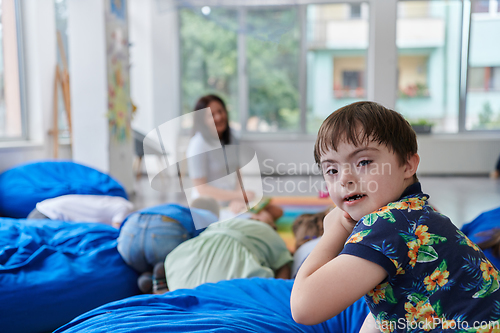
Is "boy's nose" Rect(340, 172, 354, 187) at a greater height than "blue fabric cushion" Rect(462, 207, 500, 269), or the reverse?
"boy's nose" Rect(340, 172, 354, 187)

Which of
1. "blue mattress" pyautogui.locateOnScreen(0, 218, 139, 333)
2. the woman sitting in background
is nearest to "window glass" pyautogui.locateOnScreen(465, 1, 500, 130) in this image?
the woman sitting in background

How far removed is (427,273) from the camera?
2.05 feet

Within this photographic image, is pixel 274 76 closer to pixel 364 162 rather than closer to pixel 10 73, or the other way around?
pixel 10 73

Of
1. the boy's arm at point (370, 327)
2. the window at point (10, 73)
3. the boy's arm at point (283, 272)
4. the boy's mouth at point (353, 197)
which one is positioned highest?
the window at point (10, 73)

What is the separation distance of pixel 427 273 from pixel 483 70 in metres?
6.49

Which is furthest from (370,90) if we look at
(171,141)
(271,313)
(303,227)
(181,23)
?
(271,313)

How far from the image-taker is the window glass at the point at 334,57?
6242 mm

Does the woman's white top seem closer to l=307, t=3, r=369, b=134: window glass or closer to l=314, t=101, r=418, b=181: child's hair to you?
l=314, t=101, r=418, b=181: child's hair

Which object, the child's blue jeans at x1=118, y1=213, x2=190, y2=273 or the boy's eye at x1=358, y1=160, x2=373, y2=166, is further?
the child's blue jeans at x1=118, y1=213, x2=190, y2=273

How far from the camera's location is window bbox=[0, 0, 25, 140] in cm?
365

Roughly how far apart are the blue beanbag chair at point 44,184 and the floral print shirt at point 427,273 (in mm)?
2565

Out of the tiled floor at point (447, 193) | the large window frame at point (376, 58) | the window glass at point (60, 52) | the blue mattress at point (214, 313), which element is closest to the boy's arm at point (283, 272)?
the blue mattress at point (214, 313)

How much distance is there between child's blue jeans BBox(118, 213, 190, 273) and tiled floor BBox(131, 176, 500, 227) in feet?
4.94

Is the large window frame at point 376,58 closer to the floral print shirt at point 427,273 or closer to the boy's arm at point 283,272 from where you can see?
the boy's arm at point 283,272
